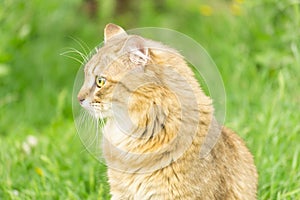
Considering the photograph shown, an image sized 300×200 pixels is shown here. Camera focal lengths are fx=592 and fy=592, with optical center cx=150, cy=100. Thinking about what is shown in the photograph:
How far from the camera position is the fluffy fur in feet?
9.14

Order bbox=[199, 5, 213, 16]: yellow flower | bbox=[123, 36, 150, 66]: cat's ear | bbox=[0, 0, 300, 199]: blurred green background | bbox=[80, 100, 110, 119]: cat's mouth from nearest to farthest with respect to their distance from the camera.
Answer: bbox=[123, 36, 150, 66]: cat's ear
bbox=[80, 100, 110, 119]: cat's mouth
bbox=[0, 0, 300, 199]: blurred green background
bbox=[199, 5, 213, 16]: yellow flower

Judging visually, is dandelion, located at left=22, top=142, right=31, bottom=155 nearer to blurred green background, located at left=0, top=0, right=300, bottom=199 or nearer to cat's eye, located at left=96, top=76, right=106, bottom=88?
blurred green background, located at left=0, top=0, right=300, bottom=199

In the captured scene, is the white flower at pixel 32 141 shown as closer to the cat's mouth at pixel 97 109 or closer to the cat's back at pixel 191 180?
the cat's back at pixel 191 180

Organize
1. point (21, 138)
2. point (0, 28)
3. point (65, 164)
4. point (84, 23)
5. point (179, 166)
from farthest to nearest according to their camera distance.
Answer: point (84, 23), point (0, 28), point (21, 138), point (65, 164), point (179, 166)

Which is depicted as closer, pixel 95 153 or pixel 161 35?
pixel 95 153

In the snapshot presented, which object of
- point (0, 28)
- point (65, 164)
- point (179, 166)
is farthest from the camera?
point (0, 28)

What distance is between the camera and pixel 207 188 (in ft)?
9.54

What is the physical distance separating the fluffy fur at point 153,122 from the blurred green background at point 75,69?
1.87 ft

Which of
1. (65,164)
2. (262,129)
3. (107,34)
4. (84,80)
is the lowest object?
Result: (65,164)

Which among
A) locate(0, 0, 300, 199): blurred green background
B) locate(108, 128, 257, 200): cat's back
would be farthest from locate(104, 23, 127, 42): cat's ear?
locate(0, 0, 300, 199): blurred green background

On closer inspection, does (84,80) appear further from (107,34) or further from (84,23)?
(84,23)

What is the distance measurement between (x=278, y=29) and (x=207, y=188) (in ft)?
9.25

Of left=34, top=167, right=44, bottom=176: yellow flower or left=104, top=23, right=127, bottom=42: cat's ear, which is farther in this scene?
left=34, top=167, right=44, bottom=176: yellow flower

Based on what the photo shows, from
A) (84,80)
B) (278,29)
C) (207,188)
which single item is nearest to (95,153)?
(84,80)
